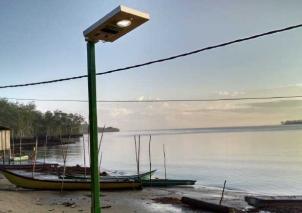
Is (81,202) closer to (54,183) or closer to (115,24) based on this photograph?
(54,183)

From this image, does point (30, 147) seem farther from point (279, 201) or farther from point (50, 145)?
point (279, 201)

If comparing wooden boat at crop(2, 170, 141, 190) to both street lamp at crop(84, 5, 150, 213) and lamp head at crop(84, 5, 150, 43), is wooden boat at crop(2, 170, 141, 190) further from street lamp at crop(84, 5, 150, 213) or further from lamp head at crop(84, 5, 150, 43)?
lamp head at crop(84, 5, 150, 43)

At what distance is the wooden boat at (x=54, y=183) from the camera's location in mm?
20000

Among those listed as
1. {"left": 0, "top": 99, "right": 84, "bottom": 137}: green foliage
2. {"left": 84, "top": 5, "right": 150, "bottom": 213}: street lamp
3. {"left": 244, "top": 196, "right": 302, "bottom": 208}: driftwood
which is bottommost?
{"left": 244, "top": 196, "right": 302, "bottom": 208}: driftwood

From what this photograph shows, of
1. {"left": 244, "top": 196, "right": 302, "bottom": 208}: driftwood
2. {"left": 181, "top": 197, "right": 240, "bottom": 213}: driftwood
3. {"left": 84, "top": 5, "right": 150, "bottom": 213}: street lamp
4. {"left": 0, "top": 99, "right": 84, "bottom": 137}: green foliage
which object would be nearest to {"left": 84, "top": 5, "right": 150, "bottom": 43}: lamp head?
{"left": 84, "top": 5, "right": 150, "bottom": 213}: street lamp

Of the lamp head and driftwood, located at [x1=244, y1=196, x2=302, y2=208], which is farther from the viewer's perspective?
driftwood, located at [x1=244, y1=196, x2=302, y2=208]

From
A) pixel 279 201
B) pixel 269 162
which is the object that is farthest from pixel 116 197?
pixel 269 162

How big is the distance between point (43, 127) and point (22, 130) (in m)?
23.6

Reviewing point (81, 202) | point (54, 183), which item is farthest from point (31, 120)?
point (81, 202)

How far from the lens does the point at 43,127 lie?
128375 millimetres

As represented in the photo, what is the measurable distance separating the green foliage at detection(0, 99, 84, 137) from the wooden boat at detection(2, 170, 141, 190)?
52825mm

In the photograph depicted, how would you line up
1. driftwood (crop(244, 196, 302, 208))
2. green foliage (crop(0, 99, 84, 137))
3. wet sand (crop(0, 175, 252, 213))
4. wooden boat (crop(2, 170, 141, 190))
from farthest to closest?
green foliage (crop(0, 99, 84, 137)) → wooden boat (crop(2, 170, 141, 190)) → driftwood (crop(244, 196, 302, 208)) → wet sand (crop(0, 175, 252, 213))

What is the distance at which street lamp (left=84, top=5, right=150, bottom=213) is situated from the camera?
15.7 feet

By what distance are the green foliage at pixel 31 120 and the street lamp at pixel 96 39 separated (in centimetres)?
6922
